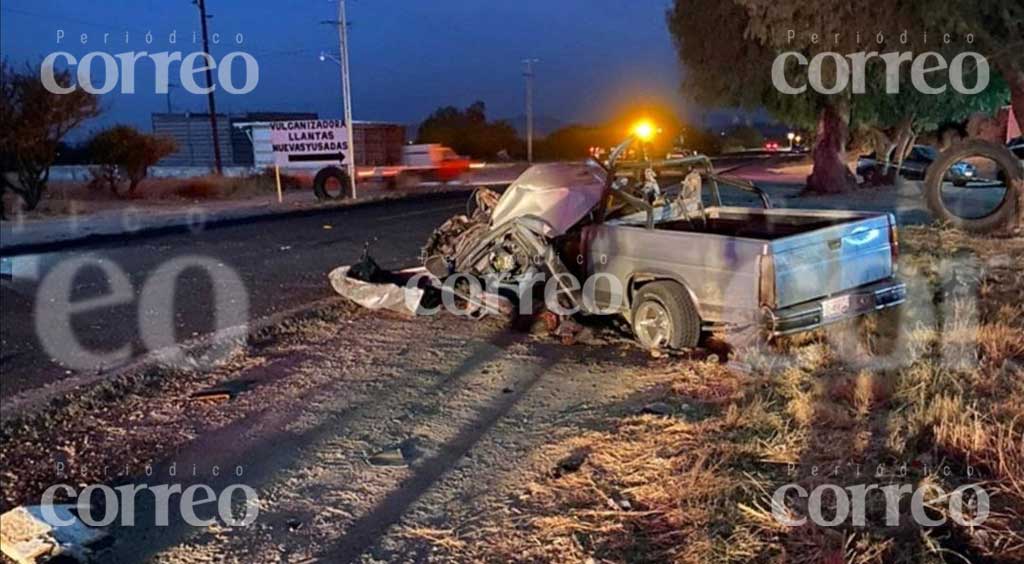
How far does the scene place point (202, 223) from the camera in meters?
18.3

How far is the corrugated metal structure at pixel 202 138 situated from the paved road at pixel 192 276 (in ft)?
114

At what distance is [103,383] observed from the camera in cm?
610

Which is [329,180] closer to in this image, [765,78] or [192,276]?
[765,78]

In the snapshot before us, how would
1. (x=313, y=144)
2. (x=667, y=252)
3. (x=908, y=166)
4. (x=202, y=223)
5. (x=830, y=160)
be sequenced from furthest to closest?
A: (x=313, y=144)
(x=908, y=166)
(x=830, y=160)
(x=202, y=223)
(x=667, y=252)

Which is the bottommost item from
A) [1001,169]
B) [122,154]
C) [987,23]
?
[1001,169]

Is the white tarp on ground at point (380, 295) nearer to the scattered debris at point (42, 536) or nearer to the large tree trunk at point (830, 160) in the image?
the scattered debris at point (42, 536)

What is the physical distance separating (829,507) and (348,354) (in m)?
4.48

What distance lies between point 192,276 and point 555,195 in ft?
18.9

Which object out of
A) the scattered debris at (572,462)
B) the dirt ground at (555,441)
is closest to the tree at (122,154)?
the dirt ground at (555,441)

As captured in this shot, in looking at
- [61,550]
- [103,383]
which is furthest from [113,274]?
[61,550]

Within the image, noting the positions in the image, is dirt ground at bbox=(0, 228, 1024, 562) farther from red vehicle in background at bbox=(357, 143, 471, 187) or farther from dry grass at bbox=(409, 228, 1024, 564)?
red vehicle in background at bbox=(357, 143, 471, 187)

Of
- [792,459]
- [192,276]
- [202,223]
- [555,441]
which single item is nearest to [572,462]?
[555,441]

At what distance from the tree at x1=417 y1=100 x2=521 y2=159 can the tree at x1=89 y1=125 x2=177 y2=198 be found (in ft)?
131

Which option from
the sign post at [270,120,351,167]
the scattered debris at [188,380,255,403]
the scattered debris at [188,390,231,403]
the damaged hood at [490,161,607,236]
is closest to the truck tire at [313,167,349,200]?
the sign post at [270,120,351,167]
